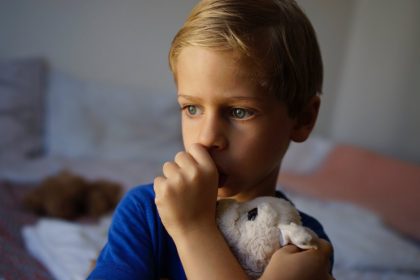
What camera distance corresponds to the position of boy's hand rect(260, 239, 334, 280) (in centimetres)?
51

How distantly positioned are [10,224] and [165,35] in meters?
1.61

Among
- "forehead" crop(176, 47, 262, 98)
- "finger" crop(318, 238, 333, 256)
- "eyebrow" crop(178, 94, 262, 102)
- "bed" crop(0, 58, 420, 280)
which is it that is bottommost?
"bed" crop(0, 58, 420, 280)

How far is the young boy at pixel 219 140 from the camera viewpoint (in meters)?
0.54

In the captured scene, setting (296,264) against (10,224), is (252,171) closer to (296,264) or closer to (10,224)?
(296,264)

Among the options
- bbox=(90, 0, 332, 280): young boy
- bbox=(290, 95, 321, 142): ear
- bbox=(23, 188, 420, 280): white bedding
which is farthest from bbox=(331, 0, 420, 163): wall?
bbox=(90, 0, 332, 280): young boy

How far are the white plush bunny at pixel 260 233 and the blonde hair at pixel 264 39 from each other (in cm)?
18

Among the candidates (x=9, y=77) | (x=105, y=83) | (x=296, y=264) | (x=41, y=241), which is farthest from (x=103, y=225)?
(x=105, y=83)

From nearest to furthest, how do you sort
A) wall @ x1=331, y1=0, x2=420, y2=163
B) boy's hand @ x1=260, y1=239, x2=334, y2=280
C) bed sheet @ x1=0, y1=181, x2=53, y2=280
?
boy's hand @ x1=260, y1=239, x2=334, y2=280, bed sheet @ x1=0, y1=181, x2=53, y2=280, wall @ x1=331, y1=0, x2=420, y2=163

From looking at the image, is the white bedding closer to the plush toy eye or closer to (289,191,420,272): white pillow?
(289,191,420,272): white pillow

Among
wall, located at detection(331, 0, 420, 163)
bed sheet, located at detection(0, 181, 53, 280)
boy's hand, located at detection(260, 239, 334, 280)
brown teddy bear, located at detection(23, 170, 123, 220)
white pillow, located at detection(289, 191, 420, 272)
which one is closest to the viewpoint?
boy's hand, located at detection(260, 239, 334, 280)

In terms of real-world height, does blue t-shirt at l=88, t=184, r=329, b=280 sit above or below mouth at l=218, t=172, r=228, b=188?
below

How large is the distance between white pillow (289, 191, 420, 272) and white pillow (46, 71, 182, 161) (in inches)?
41.0

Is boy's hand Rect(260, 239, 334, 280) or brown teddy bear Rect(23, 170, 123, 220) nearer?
boy's hand Rect(260, 239, 334, 280)

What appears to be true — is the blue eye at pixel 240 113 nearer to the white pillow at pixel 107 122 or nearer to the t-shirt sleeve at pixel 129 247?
the t-shirt sleeve at pixel 129 247
